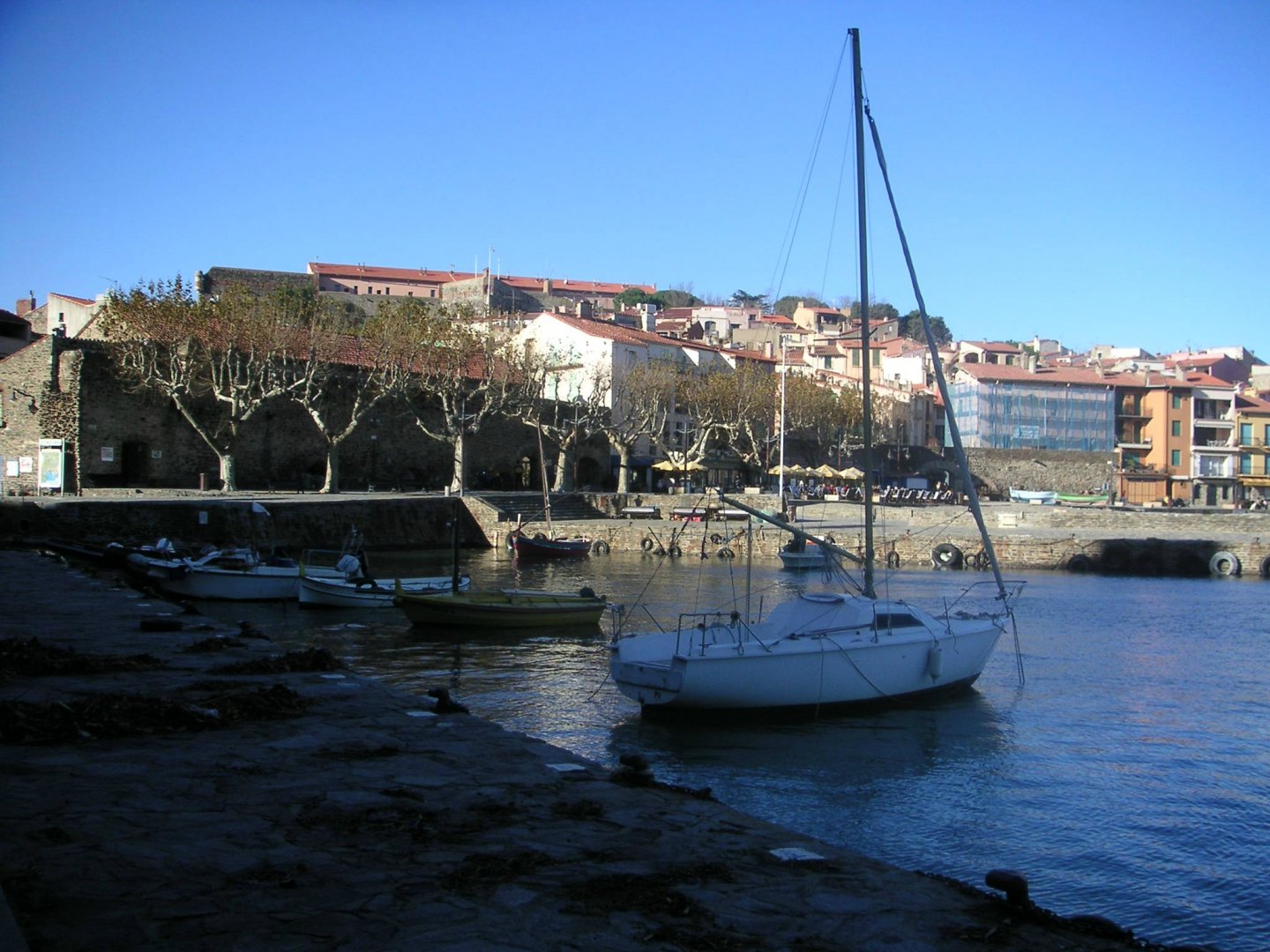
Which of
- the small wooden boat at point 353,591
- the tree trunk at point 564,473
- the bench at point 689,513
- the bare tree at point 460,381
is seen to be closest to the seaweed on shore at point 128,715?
the small wooden boat at point 353,591

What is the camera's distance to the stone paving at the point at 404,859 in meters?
6.29

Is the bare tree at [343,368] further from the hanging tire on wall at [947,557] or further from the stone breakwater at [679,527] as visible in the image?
the hanging tire on wall at [947,557]

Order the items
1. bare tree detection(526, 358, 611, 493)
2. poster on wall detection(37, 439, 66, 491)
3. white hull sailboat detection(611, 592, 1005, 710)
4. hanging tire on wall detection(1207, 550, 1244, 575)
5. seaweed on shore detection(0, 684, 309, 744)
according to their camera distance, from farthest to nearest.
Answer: bare tree detection(526, 358, 611, 493) → hanging tire on wall detection(1207, 550, 1244, 575) → poster on wall detection(37, 439, 66, 491) → white hull sailboat detection(611, 592, 1005, 710) → seaweed on shore detection(0, 684, 309, 744)

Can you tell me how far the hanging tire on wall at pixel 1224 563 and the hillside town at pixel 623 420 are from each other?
17.5 meters

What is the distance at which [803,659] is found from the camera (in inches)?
667

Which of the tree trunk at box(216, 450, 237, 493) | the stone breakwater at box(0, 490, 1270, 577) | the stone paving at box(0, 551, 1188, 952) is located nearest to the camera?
the stone paving at box(0, 551, 1188, 952)

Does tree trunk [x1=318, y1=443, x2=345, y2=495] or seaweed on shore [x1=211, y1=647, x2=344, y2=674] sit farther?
tree trunk [x1=318, y1=443, x2=345, y2=495]

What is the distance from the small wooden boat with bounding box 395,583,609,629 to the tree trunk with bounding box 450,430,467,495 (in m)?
28.0

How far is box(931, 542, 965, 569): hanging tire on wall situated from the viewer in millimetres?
47250

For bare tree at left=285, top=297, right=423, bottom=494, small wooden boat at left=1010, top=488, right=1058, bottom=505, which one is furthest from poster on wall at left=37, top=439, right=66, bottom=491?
small wooden boat at left=1010, top=488, right=1058, bottom=505

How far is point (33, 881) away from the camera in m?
6.48

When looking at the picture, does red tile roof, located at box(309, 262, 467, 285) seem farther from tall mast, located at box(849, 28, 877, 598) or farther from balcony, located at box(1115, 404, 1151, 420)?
tall mast, located at box(849, 28, 877, 598)

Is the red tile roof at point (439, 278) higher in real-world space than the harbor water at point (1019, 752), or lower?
higher

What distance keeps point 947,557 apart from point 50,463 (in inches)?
1413
